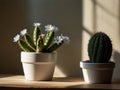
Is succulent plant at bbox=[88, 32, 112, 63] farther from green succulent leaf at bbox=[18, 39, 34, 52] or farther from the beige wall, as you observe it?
green succulent leaf at bbox=[18, 39, 34, 52]

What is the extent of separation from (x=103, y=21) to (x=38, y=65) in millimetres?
512

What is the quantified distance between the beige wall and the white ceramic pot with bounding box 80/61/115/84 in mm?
244

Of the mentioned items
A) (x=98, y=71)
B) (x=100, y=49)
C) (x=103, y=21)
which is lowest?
(x=98, y=71)

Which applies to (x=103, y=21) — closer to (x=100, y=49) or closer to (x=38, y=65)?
(x=100, y=49)

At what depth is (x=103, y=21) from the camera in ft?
5.72

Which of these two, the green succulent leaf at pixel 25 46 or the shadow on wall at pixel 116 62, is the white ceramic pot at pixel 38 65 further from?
the shadow on wall at pixel 116 62

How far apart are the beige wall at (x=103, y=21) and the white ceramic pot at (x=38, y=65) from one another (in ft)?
0.97

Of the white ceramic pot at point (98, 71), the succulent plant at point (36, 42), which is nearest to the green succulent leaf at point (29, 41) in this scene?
the succulent plant at point (36, 42)

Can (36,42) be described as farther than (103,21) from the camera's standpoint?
No

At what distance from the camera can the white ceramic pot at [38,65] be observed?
5.03ft

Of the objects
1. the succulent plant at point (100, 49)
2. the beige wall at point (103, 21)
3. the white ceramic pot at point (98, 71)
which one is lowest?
the white ceramic pot at point (98, 71)

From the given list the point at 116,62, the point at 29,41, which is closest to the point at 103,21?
the point at 116,62

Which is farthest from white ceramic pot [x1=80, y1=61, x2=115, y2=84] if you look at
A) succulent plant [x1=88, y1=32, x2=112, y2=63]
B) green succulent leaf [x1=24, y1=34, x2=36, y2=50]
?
green succulent leaf [x1=24, y1=34, x2=36, y2=50]

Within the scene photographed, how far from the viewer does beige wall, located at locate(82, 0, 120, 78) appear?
67.7 inches
